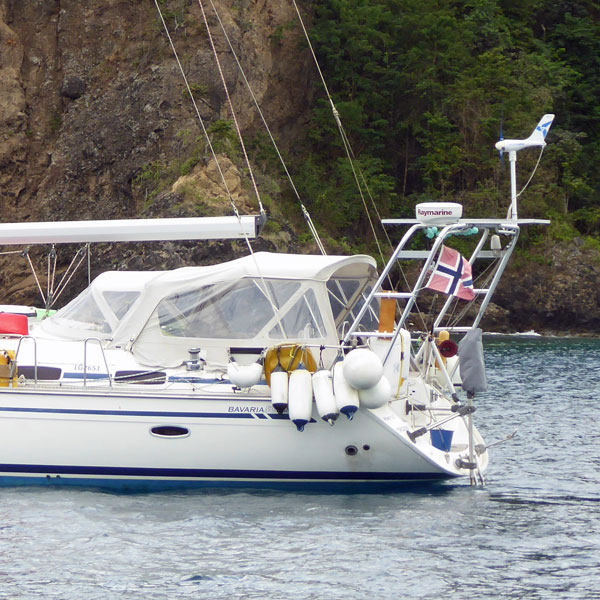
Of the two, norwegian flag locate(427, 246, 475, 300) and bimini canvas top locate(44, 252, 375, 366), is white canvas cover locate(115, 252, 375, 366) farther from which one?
norwegian flag locate(427, 246, 475, 300)

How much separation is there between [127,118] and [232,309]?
2543 cm

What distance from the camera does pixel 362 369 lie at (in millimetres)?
9586

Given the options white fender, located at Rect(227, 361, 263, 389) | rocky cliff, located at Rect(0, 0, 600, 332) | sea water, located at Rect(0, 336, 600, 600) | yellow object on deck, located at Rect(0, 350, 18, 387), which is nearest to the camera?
sea water, located at Rect(0, 336, 600, 600)

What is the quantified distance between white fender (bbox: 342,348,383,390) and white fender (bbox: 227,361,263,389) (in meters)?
0.89

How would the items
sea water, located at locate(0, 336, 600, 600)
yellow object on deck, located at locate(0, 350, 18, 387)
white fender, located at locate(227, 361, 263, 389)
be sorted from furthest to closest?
yellow object on deck, located at locate(0, 350, 18, 387) < white fender, located at locate(227, 361, 263, 389) < sea water, located at locate(0, 336, 600, 600)

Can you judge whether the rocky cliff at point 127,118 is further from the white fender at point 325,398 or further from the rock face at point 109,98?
the white fender at point 325,398

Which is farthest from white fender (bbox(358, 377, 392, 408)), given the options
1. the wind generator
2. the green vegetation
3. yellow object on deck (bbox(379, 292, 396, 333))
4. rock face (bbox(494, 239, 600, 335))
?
the green vegetation

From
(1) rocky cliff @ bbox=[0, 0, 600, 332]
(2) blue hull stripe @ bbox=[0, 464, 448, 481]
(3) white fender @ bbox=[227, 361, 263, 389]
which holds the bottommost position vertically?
(2) blue hull stripe @ bbox=[0, 464, 448, 481]

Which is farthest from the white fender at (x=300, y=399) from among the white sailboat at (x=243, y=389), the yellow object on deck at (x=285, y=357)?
the yellow object on deck at (x=285, y=357)

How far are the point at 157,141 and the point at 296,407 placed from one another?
2579 cm

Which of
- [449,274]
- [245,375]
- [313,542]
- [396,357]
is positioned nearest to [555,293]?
[396,357]

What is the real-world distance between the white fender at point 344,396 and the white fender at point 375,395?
2.8 inches

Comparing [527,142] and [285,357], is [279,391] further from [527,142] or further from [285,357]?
[527,142]

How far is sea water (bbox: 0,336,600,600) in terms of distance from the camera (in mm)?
7711
